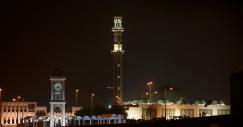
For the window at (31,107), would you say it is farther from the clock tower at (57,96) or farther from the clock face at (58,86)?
the clock face at (58,86)

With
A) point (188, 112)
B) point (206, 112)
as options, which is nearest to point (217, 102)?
point (206, 112)

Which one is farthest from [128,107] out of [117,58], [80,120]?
[80,120]

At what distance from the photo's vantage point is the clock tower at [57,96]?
140500mm

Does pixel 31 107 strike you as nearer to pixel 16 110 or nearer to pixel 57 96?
pixel 16 110

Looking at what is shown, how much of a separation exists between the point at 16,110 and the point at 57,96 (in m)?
38.0

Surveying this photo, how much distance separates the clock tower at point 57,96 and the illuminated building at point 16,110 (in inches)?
1046

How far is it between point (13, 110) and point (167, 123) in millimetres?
134690

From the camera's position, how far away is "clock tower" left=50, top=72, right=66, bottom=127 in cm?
14050

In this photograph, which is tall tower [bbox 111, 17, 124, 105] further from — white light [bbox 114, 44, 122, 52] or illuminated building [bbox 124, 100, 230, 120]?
illuminated building [bbox 124, 100, 230, 120]

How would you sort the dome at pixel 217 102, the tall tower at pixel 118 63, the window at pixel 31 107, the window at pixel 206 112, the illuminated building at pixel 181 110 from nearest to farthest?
the window at pixel 206 112, the illuminated building at pixel 181 110, the dome at pixel 217 102, the tall tower at pixel 118 63, the window at pixel 31 107

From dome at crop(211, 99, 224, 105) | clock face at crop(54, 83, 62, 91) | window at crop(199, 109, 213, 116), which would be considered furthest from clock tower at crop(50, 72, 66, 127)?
dome at crop(211, 99, 224, 105)

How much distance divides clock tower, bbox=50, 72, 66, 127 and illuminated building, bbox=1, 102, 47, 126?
1046 inches

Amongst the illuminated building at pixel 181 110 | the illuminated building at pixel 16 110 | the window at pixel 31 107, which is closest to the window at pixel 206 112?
the illuminated building at pixel 181 110

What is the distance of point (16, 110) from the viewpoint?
17575 cm
